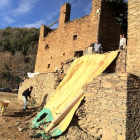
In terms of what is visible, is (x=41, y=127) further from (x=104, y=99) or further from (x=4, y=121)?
(x=104, y=99)

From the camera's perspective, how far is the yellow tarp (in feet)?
14.7

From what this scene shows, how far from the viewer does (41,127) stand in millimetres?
4949

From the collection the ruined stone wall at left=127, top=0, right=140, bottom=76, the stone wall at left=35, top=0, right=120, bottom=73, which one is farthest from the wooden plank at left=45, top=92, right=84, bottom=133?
the stone wall at left=35, top=0, right=120, bottom=73

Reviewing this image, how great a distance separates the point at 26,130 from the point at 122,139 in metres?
2.99

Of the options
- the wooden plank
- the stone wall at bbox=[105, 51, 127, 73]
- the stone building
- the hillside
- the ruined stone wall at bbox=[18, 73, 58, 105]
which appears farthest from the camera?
the hillside

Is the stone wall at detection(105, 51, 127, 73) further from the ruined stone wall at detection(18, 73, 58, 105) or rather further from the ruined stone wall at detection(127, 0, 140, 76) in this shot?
the ruined stone wall at detection(18, 73, 58, 105)

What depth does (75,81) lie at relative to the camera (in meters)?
5.62

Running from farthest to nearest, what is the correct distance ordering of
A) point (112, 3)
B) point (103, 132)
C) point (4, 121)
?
point (112, 3)
point (4, 121)
point (103, 132)

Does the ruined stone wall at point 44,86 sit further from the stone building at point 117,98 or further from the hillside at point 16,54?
the hillside at point 16,54

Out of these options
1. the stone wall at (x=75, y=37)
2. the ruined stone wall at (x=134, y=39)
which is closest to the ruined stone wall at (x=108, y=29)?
the stone wall at (x=75, y=37)

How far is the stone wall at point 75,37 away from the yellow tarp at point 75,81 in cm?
481

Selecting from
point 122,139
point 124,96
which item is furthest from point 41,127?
point 124,96

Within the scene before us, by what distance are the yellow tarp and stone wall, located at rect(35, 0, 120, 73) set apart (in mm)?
4810

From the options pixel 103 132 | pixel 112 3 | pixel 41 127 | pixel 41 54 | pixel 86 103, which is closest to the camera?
pixel 103 132
